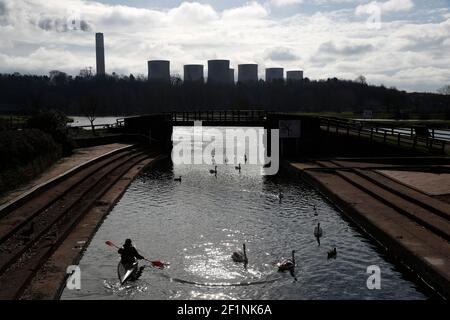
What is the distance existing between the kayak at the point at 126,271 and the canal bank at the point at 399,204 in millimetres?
10131

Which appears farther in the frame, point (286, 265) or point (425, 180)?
point (425, 180)

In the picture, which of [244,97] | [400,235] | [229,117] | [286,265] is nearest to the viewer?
[286,265]

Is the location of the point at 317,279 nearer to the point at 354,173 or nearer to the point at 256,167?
the point at 354,173

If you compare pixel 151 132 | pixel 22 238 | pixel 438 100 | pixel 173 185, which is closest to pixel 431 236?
pixel 22 238

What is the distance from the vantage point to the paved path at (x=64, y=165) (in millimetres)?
26864

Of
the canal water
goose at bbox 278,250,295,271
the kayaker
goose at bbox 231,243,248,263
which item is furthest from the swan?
the kayaker

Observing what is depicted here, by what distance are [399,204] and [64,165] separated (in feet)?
83.9

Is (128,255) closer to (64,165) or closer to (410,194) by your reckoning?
(410,194)

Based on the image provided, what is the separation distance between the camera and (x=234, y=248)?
20422mm

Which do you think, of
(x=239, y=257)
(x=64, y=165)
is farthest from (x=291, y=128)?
(x=239, y=257)

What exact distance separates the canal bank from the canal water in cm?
68

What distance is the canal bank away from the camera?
17844 mm

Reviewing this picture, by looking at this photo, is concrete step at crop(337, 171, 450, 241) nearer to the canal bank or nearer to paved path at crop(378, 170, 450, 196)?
the canal bank

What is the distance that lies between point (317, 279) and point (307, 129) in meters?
34.6
